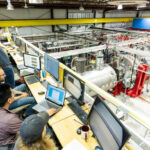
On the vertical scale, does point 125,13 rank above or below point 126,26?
above

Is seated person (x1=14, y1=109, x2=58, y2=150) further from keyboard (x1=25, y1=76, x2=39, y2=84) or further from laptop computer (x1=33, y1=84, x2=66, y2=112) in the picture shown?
keyboard (x1=25, y1=76, x2=39, y2=84)

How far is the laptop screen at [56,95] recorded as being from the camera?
6.80 feet

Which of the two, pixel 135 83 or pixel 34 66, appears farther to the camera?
pixel 135 83

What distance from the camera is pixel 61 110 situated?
6.62 feet

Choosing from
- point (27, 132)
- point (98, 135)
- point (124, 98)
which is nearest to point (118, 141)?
point (98, 135)

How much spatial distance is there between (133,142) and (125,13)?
1850 centimetres

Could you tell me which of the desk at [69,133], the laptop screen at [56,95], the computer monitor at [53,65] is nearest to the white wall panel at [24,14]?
the computer monitor at [53,65]

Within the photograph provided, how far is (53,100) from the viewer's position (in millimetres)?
2148

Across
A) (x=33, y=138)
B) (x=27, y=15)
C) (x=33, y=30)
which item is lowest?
(x=33, y=138)

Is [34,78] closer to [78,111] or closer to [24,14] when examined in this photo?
[78,111]

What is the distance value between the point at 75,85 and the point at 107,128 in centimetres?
87

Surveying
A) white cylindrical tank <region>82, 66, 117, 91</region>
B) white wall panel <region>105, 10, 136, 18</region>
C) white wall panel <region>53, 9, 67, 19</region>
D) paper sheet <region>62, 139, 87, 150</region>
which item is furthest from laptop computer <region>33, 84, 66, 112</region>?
white wall panel <region>105, 10, 136, 18</region>

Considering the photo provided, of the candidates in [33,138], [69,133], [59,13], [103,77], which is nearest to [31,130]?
[33,138]

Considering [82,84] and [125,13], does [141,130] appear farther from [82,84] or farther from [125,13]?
[125,13]
